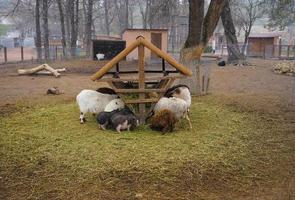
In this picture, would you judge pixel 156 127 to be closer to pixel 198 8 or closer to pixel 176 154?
pixel 176 154

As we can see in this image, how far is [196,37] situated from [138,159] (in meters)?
6.68

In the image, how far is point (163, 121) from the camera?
283 inches

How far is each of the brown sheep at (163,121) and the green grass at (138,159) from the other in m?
0.15

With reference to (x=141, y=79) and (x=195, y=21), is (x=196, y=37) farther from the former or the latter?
(x=141, y=79)

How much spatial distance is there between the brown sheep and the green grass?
0.51ft

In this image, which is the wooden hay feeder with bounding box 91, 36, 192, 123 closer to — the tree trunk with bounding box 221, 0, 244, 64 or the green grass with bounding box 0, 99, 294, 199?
the green grass with bounding box 0, 99, 294, 199

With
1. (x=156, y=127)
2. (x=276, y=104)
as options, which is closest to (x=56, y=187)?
(x=156, y=127)

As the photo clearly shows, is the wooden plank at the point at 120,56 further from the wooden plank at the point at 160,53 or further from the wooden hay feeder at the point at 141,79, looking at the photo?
the wooden plank at the point at 160,53

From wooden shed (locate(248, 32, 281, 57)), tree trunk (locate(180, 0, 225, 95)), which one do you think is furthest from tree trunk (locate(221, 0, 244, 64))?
tree trunk (locate(180, 0, 225, 95))

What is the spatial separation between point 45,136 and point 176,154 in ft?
8.44

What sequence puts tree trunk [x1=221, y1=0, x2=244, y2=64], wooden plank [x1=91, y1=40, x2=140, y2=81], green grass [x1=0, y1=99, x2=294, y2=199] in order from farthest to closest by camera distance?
tree trunk [x1=221, y1=0, x2=244, y2=64], wooden plank [x1=91, y1=40, x2=140, y2=81], green grass [x1=0, y1=99, x2=294, y2=199]

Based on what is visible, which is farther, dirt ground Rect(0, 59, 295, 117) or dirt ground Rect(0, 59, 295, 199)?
dirt ground Rect(0, 59, 295, 117)

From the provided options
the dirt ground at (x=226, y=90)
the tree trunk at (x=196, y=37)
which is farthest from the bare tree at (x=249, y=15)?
the tree trunk at (x=196, y=37)

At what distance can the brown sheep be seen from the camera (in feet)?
23.6
